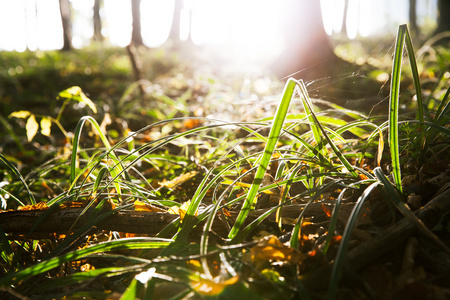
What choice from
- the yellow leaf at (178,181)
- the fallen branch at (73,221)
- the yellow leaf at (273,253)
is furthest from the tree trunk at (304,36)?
the yellow leaf at (273,253)

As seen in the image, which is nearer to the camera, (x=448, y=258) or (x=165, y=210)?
(x=448, y=258)

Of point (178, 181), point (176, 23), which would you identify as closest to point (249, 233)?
point (178, 181)

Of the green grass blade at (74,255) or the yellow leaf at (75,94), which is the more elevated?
the yellow leaf at (75,94)

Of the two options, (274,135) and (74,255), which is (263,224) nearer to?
(274,135)

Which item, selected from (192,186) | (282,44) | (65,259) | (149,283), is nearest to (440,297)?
(149,283)

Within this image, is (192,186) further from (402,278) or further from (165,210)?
(402,278)

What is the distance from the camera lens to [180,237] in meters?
0.96

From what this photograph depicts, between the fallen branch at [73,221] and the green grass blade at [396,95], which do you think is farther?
the fallen branch at [73,221]

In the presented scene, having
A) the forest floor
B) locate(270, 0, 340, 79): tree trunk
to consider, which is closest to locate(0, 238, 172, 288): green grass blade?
the forest floor

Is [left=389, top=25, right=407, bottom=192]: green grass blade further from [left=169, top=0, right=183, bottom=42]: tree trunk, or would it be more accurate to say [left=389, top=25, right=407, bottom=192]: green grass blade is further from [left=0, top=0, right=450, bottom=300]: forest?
[left=169, top=0, right=183, bottom=42]: tree trunk

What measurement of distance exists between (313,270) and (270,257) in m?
0.11

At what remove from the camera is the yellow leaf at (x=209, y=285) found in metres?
0.68

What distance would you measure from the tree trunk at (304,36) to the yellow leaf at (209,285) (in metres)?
3.46

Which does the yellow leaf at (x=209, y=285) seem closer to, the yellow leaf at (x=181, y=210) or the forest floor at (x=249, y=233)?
the forest floor at (x=249, y=233)
